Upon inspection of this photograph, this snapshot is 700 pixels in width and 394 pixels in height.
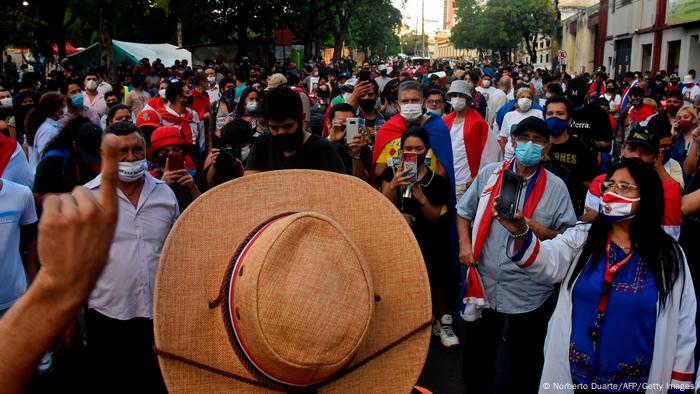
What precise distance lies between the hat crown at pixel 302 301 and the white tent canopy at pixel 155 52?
2987cm

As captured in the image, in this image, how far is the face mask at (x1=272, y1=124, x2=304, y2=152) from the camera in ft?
13.0

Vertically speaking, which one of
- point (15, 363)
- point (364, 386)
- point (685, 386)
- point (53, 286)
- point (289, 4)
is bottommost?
point (685, 386)

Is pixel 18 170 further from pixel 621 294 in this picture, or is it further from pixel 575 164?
pixel 575 164

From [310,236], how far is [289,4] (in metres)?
36.2

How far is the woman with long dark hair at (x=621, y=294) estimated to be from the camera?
9.68ft

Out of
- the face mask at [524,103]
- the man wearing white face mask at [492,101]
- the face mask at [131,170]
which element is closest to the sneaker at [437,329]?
the face mask at [131,170]

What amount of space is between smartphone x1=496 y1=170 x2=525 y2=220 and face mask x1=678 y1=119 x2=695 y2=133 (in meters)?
5.59

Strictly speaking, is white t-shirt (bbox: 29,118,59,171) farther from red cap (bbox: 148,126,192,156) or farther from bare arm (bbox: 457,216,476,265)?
bare arm (bbox: 457,216,476,265)

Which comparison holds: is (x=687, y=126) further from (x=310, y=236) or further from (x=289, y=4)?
(x=289, y=4)

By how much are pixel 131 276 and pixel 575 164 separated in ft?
13.0

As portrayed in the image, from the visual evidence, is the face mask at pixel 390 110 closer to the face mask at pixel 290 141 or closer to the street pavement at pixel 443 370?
the street pavement at pixel 443 370

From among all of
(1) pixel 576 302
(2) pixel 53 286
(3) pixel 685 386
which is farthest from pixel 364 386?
(3) pixel 685 386

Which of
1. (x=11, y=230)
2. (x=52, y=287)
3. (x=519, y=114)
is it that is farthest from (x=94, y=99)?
(x=52, y=287)

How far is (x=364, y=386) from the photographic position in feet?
6.11
